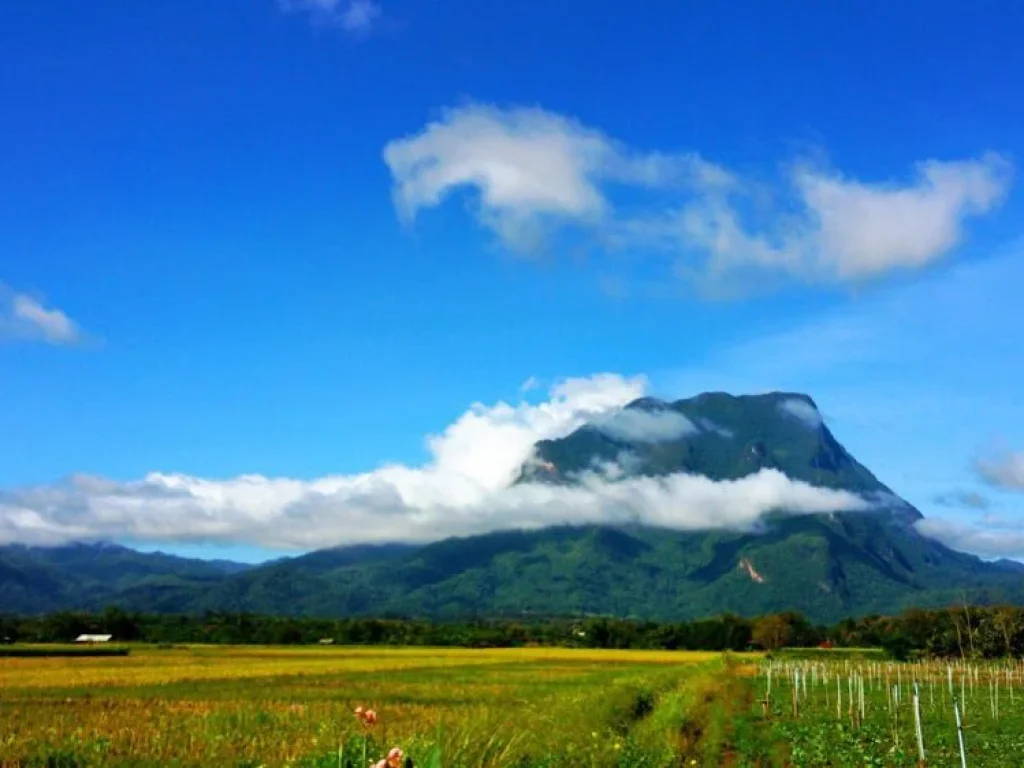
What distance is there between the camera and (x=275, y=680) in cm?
4456

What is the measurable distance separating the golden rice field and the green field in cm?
7

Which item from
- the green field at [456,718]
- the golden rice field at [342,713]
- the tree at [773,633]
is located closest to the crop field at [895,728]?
the green field at [456,718]

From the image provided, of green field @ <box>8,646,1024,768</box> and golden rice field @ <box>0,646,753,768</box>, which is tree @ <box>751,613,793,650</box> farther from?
green field @ <box>8,646,1024,768</box>

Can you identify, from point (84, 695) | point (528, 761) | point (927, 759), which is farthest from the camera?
point (84, 695)

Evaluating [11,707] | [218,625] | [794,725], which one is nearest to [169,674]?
[11,707]

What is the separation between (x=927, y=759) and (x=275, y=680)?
31.4 meters

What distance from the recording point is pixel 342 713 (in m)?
22.4

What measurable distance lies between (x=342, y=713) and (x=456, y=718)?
148 inches

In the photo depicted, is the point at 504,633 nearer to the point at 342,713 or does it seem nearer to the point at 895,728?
the point at 895,728

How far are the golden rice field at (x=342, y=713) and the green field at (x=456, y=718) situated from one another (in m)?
0.07

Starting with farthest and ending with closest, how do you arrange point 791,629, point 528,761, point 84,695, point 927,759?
point 791,629
point 84,695
point 927,759
point 528,761

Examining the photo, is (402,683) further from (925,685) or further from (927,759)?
(925,685)

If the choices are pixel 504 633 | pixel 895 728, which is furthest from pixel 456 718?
pixel 504 633

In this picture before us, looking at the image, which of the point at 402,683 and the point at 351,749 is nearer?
the point at 351,749
